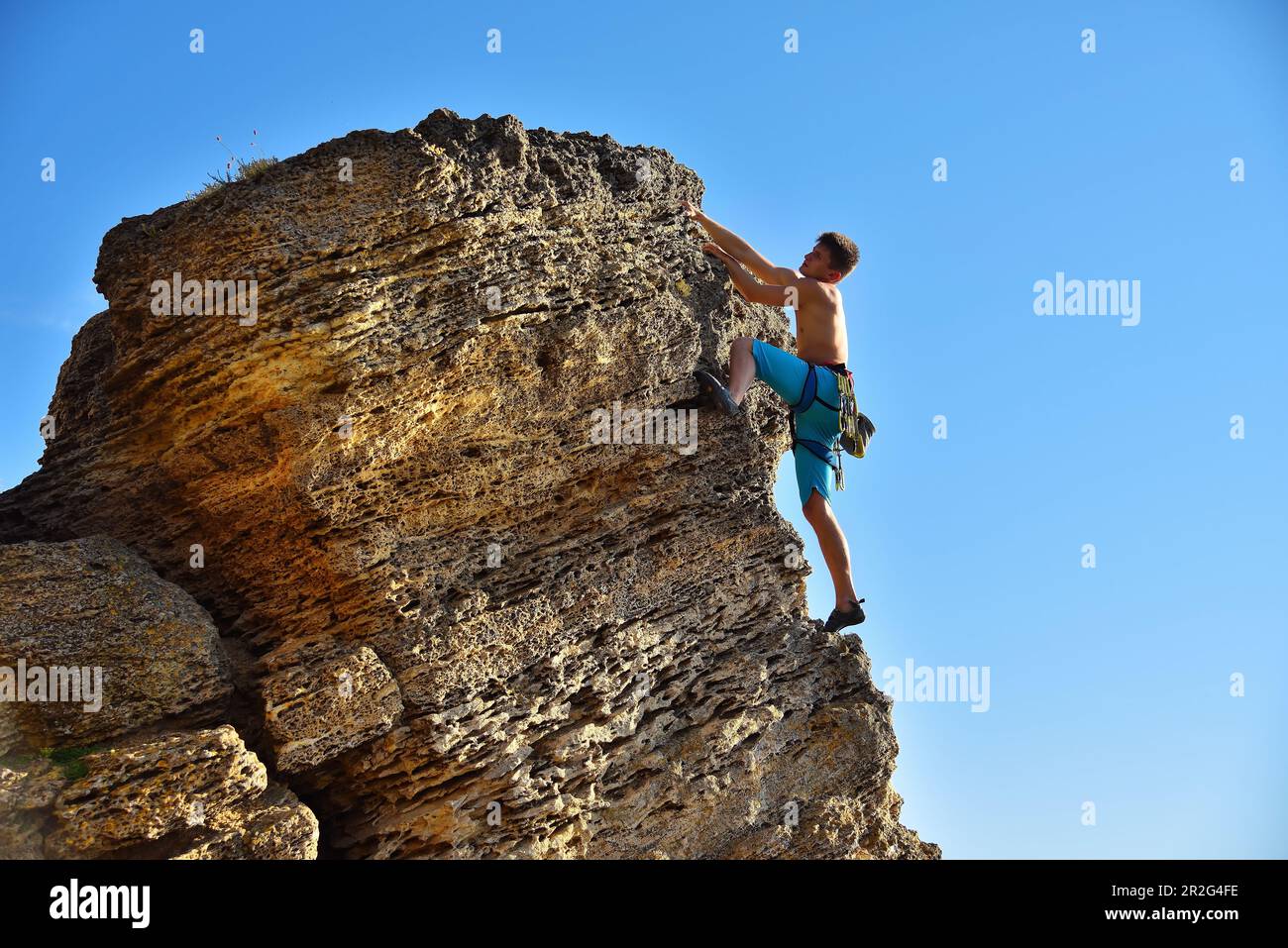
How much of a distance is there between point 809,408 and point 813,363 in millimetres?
509

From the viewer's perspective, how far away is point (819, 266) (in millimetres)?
12414

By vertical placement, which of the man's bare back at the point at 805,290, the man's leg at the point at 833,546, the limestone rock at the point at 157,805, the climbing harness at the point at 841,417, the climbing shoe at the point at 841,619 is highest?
the man's bare back at the point at 805,290

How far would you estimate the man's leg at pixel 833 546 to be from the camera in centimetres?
1215

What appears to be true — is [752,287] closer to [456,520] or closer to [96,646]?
[456,520]

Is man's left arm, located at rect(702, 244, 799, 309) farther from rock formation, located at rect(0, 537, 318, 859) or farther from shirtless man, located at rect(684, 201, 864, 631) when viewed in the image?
rock formation, located at rect(0, 537, 318, 859)

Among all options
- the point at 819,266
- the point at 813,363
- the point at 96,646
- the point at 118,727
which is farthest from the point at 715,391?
the point at 118,727

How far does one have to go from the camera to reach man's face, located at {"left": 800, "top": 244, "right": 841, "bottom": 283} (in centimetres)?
1238

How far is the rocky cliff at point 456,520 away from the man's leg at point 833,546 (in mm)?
373

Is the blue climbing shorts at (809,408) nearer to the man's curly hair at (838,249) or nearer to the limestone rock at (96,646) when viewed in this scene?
the man's curly hair at (838,249)

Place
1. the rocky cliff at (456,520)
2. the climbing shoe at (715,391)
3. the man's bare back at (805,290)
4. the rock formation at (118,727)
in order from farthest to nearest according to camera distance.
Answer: the man's bare back at (805,290) < the climbing shoe at (715,391) < the rocky cliff at (456,520) < the rock formation at (118,727)

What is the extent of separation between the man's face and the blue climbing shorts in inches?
34.5

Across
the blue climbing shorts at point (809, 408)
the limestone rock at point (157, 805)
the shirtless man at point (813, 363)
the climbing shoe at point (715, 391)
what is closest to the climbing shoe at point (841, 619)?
the shirtless man at point (813, 363)

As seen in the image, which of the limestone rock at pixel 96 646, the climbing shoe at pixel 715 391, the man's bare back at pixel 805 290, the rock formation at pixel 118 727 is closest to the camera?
the rock formation at pixel 118 727
